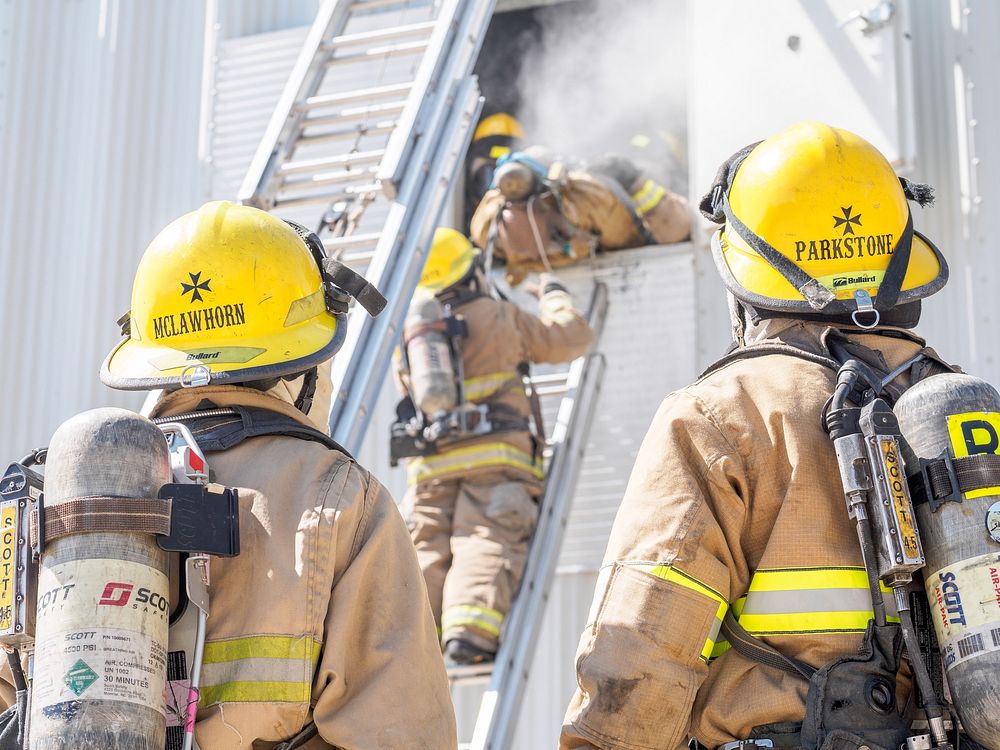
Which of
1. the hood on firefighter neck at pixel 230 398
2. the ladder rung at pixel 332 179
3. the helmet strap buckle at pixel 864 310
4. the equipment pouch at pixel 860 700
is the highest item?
the ladder rung at pixel 332 179

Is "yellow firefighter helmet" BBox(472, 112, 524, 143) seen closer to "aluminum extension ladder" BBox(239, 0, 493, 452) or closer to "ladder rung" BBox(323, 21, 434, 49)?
"aluminum extension ladder" BBox(239, 0, 493, 452)

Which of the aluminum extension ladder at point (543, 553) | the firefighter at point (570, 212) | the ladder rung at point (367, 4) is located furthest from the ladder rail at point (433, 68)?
the aluminum extension ladder at point (543, 553)

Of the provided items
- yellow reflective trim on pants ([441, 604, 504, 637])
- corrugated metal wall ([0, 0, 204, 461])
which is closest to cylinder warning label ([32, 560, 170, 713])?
yellow reflective trim on pants ([441, 604, 504, 637])

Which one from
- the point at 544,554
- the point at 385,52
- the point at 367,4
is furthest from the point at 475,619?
the point at 367,4

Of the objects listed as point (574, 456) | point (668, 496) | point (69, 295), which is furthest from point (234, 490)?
point (69, 295)

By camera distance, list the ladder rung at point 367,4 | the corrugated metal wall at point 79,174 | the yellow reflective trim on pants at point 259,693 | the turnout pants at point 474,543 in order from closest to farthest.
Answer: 1. the yellow reflective trim on pants at point 259,693
2. the turnout pants at point 474,543
3. the ladder rung at point 367,4
4. the corrugated metal wall at point 79,174

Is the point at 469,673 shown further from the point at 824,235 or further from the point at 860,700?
the point at 860,700

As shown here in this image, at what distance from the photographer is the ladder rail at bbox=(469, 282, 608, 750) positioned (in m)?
5.23

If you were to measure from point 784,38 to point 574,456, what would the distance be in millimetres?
2052

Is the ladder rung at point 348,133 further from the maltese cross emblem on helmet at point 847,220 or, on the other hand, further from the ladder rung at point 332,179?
the maltese cross emblem on helmet at point 847,220

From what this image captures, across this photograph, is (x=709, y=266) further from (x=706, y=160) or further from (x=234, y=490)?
(x=234, y=490)

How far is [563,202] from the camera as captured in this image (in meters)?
6.96

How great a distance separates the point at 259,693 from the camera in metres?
2.51

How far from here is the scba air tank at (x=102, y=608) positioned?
2.26 metres
